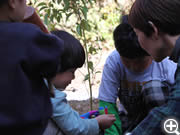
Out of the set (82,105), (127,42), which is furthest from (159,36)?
(82,105)

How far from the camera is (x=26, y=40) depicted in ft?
2.85

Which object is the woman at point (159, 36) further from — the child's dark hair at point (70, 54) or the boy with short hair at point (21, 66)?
the boy with short hair at point (21, 66)

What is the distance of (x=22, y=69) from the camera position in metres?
0.89

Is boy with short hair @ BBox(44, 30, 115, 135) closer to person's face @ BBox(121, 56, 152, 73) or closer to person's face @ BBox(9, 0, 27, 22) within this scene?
person's face @ BBox(121, 56, 152, 73)


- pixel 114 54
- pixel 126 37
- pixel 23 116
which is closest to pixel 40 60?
pixel 23 116

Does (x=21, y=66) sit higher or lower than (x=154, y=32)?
higher

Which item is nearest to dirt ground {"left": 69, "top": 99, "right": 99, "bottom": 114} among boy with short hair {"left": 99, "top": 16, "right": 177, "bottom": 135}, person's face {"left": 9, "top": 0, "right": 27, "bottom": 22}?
boy with short hair {"left": 99, "top": 16, "right": 177, "bottom": 135}

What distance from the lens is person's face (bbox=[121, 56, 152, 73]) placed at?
5.36 ft

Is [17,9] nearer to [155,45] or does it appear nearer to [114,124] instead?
[155,45]

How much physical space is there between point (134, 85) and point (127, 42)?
0.40 metres

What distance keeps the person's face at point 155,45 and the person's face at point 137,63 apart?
0.29m

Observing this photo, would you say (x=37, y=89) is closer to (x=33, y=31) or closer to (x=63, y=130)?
(x=33, y=31)

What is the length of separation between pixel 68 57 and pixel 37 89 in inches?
20.4

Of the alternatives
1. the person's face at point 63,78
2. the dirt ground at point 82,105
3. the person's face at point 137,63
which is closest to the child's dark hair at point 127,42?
the person's face at point 137,63
